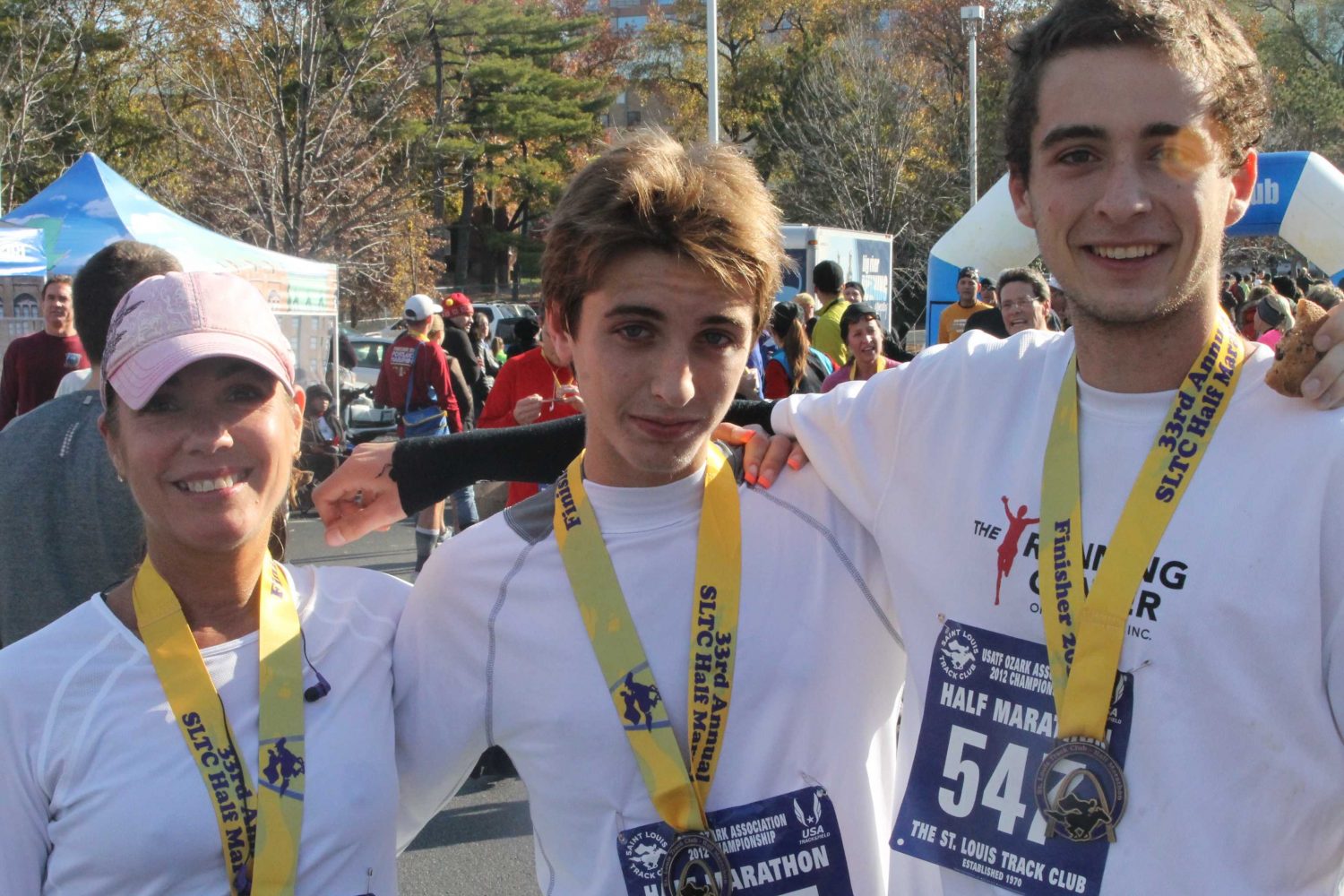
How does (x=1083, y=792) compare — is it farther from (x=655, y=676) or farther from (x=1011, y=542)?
(x=655, y=676)

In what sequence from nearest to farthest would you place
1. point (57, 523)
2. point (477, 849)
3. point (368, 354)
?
point (57, 523), point (477, 849), point (368, 354)

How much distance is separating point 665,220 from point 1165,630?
105cm

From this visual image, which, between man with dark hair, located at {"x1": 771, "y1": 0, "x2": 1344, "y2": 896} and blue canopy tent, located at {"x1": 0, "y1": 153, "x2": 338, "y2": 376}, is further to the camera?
blue canopy tent, located at {"x1": 0, "y1": 153, "x2": 338, "y2": 376}

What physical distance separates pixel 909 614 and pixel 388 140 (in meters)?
28.2

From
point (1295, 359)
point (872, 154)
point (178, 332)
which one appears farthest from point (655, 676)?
point (872, 154)

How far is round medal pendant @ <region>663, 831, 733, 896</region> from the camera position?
1.93 metres

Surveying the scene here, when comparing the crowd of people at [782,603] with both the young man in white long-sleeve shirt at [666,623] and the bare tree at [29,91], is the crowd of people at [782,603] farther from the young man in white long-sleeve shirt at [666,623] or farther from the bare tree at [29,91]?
the bare tree at [29,91]

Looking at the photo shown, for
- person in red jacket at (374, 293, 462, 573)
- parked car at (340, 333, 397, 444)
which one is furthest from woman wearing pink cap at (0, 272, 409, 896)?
parked car at (340, 333, 397, 444)

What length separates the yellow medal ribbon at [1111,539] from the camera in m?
1.79

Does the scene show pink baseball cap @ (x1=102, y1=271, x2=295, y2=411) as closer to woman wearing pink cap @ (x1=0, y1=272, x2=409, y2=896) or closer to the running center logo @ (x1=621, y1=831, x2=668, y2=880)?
woman wearing pink cap @ (x1=0, y1=272, x2=409, y2=896)

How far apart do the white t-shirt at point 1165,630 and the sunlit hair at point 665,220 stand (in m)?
0.44

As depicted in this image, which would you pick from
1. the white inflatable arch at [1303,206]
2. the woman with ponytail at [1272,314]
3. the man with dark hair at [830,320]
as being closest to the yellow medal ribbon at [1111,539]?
the woman with ponytail at [1272,314]

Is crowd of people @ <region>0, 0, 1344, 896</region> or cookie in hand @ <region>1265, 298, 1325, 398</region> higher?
cookie in hand @ <region>1265, 298, 1325, 398</region>

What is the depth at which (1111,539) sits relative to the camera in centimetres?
185
